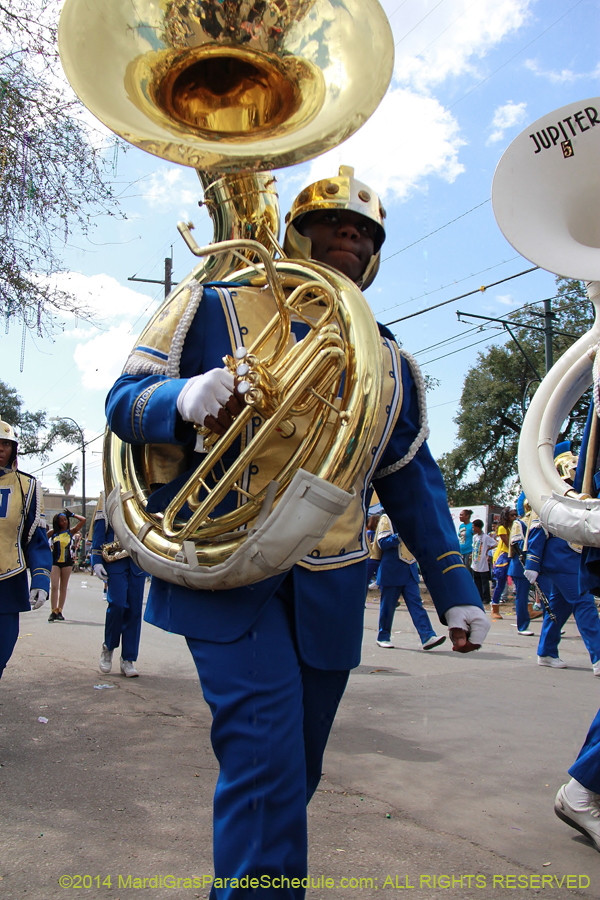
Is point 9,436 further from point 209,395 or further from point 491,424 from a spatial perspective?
point 491,424

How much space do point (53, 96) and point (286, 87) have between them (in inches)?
202

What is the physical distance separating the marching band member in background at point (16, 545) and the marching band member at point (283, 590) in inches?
106

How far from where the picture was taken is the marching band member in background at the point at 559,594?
21.4 feet

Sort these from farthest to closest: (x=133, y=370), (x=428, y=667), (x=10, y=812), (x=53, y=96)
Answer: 1. (x=428, y=667)
2. (x=53, y=96)
3. (x=10, y=812)
4. (x=133, y=370)

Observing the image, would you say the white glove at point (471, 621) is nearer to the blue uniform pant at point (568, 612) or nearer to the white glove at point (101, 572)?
the blue uniform pant at point (568, 612)

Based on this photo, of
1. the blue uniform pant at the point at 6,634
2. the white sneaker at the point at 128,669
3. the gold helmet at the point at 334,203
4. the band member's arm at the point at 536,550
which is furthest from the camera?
the band member's arm at the point at 536,550

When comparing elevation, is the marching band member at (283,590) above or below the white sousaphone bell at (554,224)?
below

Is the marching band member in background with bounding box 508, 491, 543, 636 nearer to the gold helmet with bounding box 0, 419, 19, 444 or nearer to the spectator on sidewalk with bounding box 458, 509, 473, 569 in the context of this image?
the spectator on sidewalk with bounding box 458, 509, 473, 569

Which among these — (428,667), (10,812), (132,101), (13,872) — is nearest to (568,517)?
(132,101)

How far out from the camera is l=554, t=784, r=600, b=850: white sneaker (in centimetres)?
294

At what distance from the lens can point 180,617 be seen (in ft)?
6.32

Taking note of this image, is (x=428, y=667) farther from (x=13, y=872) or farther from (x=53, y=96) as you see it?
(x=53, y=96)

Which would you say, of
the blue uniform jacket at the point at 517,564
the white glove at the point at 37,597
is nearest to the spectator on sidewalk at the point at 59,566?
the blue uniform jacket at the point at 517,564

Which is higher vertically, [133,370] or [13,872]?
[133,370]
